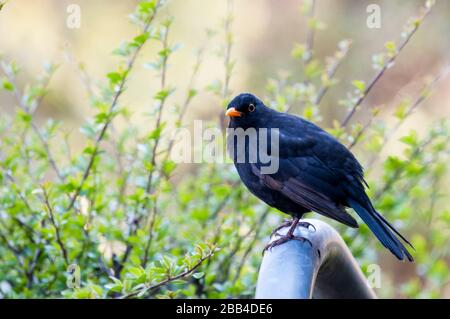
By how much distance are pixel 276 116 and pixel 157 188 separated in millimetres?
780

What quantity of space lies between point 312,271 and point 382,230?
1.16 m

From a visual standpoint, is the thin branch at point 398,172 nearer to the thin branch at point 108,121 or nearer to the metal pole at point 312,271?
the metal pole at point 312,271

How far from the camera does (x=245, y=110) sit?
150 inches

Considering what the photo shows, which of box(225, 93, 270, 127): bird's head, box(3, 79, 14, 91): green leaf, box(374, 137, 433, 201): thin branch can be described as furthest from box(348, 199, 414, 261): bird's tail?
box(3, 79, 14, 91): green leaf

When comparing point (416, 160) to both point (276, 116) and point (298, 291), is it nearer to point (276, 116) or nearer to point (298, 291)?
point (276, 116)

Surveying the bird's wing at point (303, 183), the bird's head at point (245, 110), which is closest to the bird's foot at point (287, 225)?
the bird's wing at point (303, 183)

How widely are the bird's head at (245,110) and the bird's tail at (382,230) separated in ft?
Answer: 2.54

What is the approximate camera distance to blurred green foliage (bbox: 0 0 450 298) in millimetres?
3115

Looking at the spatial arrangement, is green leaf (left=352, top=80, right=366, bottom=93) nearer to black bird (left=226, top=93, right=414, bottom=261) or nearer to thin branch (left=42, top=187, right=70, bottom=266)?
black bird (left=226, top=93, right=414, bottom=261)

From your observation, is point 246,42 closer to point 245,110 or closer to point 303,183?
point 245,110

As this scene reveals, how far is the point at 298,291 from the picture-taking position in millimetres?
1808

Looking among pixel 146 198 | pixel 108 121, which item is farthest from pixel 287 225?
pixel 108 121

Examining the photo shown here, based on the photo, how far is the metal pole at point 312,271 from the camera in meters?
1.85
